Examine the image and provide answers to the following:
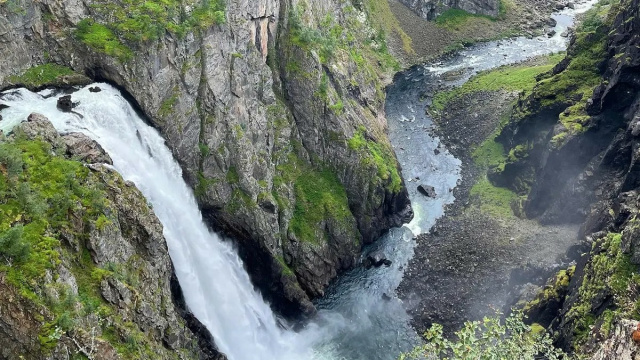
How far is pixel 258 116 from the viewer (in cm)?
5681

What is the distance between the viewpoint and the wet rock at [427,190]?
74750mm

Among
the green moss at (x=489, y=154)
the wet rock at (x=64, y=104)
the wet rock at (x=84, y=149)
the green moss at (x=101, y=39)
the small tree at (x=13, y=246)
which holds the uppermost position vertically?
the green moss at (x=101, y=39)

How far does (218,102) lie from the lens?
51.8 meters

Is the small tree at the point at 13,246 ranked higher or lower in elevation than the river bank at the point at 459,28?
higher

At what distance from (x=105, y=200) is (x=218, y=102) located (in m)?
20.3

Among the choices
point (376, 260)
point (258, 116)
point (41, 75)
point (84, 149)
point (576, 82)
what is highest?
point (41, 75)

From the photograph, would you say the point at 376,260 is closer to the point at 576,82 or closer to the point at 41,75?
the point at 576,82

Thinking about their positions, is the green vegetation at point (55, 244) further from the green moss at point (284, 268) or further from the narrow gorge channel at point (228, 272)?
the green moss at point (284, 268)

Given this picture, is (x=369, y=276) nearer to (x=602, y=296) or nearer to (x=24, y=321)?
(x=602, y=296)

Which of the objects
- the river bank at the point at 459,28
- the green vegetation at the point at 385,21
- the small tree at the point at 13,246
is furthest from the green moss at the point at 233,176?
the river bank at the point at 459,28

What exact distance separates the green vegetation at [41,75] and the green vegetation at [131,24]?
10.8 ft

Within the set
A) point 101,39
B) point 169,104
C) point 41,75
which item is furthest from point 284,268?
point 41,75

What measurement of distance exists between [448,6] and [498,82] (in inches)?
1707

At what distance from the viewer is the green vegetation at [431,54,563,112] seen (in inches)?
3729
